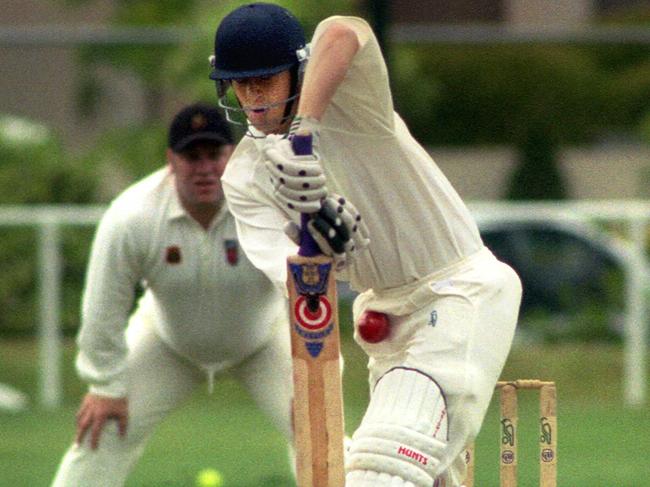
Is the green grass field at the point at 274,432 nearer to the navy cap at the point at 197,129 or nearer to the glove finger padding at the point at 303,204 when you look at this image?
the navy cap at the point at 197,129

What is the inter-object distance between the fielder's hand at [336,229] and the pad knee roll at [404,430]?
13.7 inches

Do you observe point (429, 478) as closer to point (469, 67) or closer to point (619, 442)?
point (619, 442)

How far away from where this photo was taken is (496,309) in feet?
14.4

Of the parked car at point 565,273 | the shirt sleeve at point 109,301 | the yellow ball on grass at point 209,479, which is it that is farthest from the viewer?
the parked car at point 565,273

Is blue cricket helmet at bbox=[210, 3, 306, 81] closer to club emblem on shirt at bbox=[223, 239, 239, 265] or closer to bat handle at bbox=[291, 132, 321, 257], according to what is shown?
bat handle at bbox=[291, 132, 321, 257]

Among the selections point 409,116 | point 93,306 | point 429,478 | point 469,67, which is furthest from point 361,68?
point 469,67

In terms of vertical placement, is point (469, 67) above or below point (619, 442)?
above

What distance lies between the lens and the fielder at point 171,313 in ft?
18.9

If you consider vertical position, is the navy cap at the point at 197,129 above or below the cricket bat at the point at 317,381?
above

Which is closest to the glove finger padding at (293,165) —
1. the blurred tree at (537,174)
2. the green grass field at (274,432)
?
the green grass field at (274,432)

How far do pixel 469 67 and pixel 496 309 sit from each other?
42.2ft

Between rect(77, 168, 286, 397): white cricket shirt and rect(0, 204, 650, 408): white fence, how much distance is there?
4726 mm

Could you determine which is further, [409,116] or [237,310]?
[409,116]

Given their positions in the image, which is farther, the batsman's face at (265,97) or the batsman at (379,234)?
the batsman's face at (265,97)
